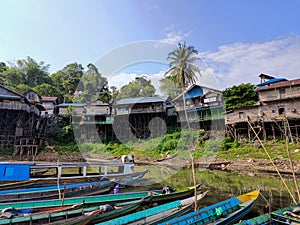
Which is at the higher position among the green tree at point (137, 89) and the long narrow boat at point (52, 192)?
the green tree at point (137, 89)

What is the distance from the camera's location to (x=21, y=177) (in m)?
10.6

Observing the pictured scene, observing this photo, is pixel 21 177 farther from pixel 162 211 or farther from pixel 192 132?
pixel 192 132

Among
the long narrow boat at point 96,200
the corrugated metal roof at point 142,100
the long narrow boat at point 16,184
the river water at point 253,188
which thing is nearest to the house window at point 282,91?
the river water at point 253,188

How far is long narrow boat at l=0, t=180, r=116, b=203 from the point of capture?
8.50 m

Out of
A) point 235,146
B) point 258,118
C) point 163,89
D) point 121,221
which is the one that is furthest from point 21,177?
point 163,89

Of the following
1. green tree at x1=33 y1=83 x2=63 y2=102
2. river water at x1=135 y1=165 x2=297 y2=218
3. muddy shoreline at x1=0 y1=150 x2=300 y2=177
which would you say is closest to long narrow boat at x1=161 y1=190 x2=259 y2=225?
river water at x1=135 y1=165 x2=297 y2=218

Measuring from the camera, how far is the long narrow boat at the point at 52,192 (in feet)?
27.9

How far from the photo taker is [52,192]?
9461 millimetres

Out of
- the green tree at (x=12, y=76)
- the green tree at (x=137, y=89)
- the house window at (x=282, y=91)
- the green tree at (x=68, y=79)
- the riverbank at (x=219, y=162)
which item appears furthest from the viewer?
the green tree at (x=68, y=79)

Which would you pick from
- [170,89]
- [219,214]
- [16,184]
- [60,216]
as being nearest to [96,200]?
[60,216]

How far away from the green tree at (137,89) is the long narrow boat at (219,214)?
28583 millimetres

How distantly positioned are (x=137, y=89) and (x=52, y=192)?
28.8m

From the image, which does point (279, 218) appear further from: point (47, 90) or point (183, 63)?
point (47, 90)

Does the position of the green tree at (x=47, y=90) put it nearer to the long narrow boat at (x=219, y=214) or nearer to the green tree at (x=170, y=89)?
the green tree at (x=170, y=89)
